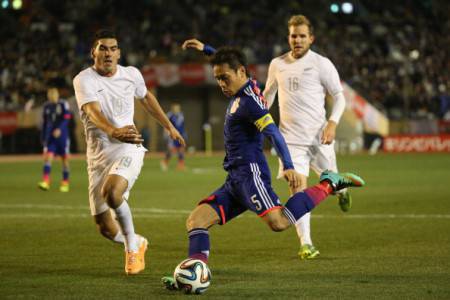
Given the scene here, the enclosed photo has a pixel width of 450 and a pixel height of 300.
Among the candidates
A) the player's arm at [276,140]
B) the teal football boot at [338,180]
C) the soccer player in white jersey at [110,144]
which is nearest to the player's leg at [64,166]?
the soccer player in white jersey at [110,144]

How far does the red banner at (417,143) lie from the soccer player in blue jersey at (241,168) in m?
34.0

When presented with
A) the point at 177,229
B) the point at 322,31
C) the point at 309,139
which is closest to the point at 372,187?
the point at 177,229

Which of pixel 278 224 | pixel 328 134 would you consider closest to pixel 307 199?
pixel 278 224

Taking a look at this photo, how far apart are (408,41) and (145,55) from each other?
44.7ft

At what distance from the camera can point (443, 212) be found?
1530 centimetres

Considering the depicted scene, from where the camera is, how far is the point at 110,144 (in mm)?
9875

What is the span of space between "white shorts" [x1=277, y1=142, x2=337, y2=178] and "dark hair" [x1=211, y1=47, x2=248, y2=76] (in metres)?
3.02

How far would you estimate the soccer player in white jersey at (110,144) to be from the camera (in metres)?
9.61

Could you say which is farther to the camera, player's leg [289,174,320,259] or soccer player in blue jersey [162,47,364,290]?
player's leg [289,174,320,259]

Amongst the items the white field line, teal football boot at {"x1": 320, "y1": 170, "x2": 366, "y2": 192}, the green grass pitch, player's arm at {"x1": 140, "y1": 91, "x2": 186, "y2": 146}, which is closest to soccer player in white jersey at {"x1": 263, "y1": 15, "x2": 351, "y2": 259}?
the green grass pitch

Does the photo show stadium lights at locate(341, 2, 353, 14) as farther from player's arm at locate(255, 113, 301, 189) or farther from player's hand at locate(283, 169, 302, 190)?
player's hand at locate(283, 169, 302, 190)

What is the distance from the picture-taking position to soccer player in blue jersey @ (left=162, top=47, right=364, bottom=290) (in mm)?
8352

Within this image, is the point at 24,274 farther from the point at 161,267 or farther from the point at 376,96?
the point at 376,96

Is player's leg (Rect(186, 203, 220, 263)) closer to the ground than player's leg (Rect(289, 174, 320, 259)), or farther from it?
farther from it
